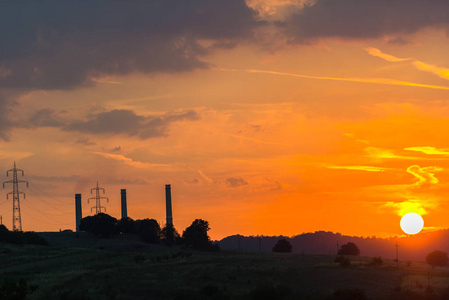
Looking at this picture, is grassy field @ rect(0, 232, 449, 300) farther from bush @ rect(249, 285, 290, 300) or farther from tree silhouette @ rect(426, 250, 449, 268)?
tree silhouette @ rect(426, 250, 449, 268)

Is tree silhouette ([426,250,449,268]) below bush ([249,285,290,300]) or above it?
below

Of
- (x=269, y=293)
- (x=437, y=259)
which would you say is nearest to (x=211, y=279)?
(x=269, y=293)

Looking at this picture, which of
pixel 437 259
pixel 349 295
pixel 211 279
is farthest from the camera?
pixel 437 259

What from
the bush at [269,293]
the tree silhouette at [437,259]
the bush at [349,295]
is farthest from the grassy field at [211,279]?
the tree silhouette at [437,259]

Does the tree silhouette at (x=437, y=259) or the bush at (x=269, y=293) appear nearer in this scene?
the bush at (x=269, y=293)

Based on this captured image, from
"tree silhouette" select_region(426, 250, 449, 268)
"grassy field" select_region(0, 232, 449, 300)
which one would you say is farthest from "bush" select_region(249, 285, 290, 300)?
"tree silhouette" select_region(426, 250, 449, 268)

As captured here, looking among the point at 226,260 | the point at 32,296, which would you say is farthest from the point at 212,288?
the point at 226,260

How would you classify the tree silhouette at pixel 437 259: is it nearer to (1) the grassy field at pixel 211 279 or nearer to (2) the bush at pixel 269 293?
(1) the grassy field at pixel 211 279

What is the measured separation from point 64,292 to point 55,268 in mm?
41539

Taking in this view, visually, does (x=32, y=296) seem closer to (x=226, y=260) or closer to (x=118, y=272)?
(x=118, y=272)

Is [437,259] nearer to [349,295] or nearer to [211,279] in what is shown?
[211,279]

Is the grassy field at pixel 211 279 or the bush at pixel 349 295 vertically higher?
the grassy field at pixel 211 279

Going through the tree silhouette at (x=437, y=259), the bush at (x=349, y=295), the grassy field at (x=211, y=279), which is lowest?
the tree silhouette at (x=437, y=259)

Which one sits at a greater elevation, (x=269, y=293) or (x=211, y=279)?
(x=211, y=279)
